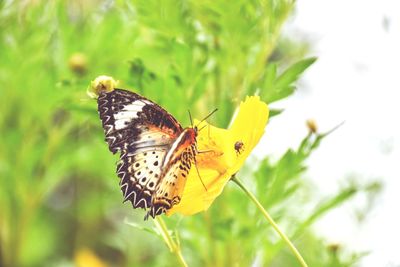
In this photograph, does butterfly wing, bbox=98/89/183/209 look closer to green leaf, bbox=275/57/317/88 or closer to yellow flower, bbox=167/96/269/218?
yellow flower, bbox=167/96/269/218

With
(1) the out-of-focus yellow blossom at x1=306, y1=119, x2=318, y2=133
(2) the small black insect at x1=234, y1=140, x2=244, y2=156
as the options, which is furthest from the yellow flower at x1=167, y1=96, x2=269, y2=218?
(1) the out-of-focus yellow blossom at x1=306, y1=119, x2=318, y2=133

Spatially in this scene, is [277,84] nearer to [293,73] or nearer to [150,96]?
[293,73]

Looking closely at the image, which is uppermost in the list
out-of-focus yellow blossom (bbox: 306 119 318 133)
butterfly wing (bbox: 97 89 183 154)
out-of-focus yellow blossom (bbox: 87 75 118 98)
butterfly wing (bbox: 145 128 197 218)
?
out-of-focus yellow blossom (bbox: 87 75 118 98)

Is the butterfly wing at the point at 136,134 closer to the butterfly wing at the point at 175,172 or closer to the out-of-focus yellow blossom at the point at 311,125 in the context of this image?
the butterfly wing at the point at 175,172

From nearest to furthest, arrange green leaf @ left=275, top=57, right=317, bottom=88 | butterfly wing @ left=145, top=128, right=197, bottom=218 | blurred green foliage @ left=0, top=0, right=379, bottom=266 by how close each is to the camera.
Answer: butterfly wing @ left=145, top=128, right=197, bottom=218
green leaf @ left=275, top=57, right=317, bottom=88
blurred green foliage @ left=0, top=0, right=379, bottom=266

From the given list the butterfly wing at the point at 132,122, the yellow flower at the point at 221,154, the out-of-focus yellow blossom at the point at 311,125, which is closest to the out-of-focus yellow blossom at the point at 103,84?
the butterfly wing at the point at 132,122

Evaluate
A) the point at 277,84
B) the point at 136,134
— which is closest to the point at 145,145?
the point at 136,134

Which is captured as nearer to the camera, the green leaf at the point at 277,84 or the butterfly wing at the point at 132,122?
the butterfly wing at the point at 132,122
